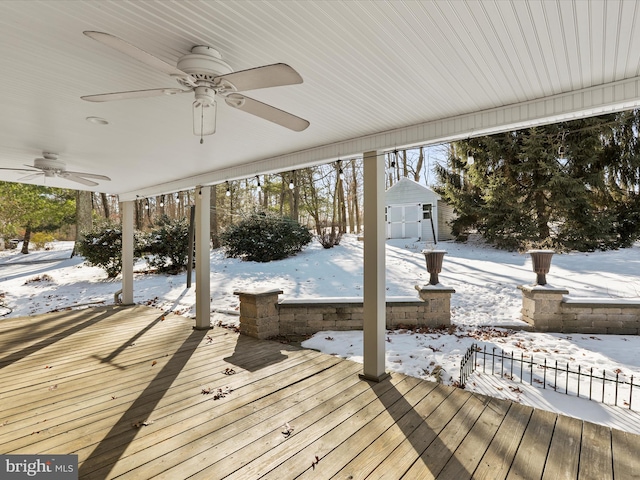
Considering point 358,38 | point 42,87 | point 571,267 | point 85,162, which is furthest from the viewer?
point 571,267

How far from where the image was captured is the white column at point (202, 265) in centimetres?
513

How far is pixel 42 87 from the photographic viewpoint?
92.4 inches

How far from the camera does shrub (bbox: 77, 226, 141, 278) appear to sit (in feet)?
29.0

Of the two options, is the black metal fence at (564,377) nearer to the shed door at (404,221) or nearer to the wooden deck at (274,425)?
the wooden deck at (274,425)

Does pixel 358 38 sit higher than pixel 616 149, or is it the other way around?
pixel 616 149

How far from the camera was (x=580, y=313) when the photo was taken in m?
5.21

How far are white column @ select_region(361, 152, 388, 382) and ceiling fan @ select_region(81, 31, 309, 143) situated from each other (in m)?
1.36

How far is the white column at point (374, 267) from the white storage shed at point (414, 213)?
1020cm

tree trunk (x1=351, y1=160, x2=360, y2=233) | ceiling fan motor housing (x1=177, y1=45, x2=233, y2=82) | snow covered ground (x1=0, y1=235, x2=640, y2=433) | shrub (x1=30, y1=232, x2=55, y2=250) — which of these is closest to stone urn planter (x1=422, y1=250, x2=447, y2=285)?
snow covered ground (x1=0, y1=235, x2=640, y2=433)

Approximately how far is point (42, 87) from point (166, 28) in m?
1.36

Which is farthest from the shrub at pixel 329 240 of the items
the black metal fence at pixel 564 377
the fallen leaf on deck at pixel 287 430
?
the fallen leaf on deck at pixel 287 430

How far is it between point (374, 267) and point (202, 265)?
2971mm

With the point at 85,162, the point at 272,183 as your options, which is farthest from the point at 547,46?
the point at 272,183

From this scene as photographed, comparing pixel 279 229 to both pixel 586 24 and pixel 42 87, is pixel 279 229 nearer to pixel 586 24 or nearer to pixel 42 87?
pixel 42 87
